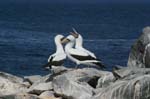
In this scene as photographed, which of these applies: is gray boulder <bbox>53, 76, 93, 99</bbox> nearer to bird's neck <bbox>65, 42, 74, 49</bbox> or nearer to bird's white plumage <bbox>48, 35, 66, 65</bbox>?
bird's white plumage <bbox>48, 35, 66, 65</bbox>

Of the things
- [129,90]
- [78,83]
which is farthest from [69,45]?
[129,90]

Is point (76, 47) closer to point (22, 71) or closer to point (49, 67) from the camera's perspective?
point (49, 67)

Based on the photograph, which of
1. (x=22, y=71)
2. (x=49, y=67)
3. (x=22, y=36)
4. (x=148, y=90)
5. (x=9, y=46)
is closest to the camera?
(x=148, y=90)

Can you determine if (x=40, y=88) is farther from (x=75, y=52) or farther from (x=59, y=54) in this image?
(x=59, y=54)

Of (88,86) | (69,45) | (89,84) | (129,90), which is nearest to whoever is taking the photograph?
(129,90)

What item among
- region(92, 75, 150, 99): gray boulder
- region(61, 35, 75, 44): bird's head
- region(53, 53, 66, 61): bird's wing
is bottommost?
region(92, 75, 150, 99): gray boulder

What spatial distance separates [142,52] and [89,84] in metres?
2.39

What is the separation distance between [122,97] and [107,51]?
34.3m

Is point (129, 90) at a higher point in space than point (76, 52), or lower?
lower

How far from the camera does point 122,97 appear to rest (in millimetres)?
18953

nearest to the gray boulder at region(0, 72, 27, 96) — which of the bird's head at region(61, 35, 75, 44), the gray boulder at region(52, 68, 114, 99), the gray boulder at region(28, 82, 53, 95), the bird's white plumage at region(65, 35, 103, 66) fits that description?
the gray boulder at region(28, 82, 53, 95)

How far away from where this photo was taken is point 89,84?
21.1 meters

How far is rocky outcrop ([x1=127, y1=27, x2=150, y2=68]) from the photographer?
22.0 metres

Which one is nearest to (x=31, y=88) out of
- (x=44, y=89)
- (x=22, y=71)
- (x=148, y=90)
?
(x=44, y=89)
